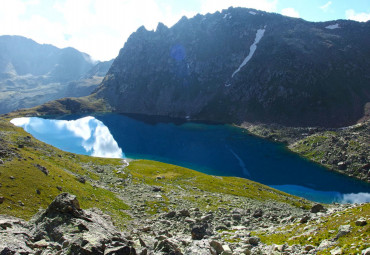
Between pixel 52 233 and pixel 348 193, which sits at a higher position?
pixel 52 233

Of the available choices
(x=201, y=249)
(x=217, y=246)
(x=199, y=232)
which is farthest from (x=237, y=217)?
(x=201, y=249)

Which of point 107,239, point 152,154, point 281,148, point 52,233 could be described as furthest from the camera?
point 281,148

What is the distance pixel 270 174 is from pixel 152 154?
6214cm

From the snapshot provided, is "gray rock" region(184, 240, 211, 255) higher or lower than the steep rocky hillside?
higher

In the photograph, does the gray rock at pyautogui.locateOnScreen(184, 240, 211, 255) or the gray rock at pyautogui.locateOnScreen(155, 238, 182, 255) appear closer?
the gray rock at pyautogui.locateOnScreen(184, 240, 211, 255)

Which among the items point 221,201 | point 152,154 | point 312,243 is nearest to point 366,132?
point 152,154

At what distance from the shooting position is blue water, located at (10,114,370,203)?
98.3 metres

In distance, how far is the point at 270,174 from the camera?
112 m

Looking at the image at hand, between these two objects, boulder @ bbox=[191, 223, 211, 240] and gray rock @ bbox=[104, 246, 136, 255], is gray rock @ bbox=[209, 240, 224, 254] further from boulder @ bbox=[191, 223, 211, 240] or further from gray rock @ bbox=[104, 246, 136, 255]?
gray rock @ bbox=[104, 246, 136, 255]

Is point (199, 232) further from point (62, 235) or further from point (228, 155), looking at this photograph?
point (228, 155)

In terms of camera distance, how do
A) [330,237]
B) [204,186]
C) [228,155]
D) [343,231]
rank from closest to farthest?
[343,231], [330,237], [204,186], [228,155]

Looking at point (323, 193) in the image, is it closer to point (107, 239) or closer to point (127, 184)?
point (127, 184)

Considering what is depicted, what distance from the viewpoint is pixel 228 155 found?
141 metres

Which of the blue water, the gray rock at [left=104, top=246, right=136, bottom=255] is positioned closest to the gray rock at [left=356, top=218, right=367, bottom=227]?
the gray rock at [left=104, top=246, right=136, bottom=255]
